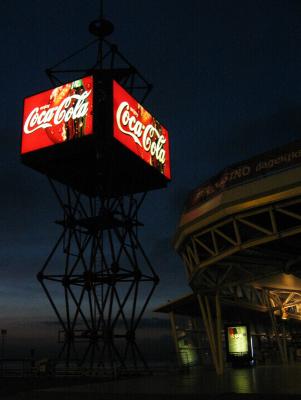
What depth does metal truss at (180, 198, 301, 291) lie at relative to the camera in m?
22.0

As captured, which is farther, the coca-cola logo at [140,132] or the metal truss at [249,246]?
the coca-cola logo at [140,132]

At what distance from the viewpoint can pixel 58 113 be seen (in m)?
30.4

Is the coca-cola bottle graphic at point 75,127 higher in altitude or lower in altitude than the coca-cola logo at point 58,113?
lower

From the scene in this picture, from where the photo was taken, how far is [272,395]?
1470 cm

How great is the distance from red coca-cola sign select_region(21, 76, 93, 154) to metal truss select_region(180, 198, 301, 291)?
9736 millimetres

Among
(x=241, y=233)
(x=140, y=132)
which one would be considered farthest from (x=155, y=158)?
(x=241, y=233)

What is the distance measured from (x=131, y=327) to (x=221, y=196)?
1285 centimetres

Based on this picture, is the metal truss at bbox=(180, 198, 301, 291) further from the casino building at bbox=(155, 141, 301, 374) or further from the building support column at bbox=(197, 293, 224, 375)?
the building support column at bbox=(197, 293, 224, 375)

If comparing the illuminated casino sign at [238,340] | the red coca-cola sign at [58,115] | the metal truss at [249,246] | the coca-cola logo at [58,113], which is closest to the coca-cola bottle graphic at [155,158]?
the red coca-cola sign at [58,115]

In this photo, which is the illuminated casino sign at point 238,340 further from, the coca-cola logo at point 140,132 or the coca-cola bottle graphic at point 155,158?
the coca-cola logo at point 140,132

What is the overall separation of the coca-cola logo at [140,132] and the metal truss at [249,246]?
755 centimetres

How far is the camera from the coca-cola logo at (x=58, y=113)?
97.5 ft

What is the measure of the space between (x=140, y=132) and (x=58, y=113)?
5504mm

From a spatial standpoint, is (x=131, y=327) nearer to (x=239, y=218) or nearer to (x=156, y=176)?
(x=156, y=176)
